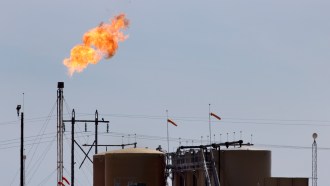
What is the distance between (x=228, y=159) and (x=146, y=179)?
27.4 ft

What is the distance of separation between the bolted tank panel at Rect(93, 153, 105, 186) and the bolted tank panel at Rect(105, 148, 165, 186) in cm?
610

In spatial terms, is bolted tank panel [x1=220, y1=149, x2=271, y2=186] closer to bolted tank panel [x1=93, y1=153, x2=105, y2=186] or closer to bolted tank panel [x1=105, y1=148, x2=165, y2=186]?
bolted tank panel [x1=105, y1=148, x2=165, y2=186]

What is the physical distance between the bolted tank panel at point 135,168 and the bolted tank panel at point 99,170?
20.0ft

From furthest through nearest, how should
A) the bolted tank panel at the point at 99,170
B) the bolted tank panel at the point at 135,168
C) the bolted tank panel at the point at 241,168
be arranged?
the bolted tank panel at the point at 99,170 → the bolted tank panel at the point at 135,168 → the bolted tank panel at the point at 241,168

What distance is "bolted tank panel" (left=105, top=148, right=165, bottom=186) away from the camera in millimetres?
71938

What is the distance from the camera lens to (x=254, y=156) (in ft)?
219

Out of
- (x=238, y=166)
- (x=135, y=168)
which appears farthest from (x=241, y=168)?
(x=135, y=168)

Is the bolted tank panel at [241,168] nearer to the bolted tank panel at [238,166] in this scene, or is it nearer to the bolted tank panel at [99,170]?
the bolted tank panel at [238,166]

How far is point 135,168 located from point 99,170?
28.7ft

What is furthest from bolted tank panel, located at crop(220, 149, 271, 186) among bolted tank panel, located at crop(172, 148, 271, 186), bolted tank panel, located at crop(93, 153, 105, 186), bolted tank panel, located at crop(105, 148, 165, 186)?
bolted tank panel, located at crop(93, 153, 105, 186)

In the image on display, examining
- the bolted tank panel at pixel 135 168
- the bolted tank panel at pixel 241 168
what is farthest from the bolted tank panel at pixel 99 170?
the bolted tank panel at pixel 241 168

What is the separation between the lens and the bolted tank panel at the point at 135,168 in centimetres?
7194

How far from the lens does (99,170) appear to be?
80.2m

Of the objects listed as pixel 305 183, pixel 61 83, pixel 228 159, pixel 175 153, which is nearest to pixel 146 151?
pixel 175 153
